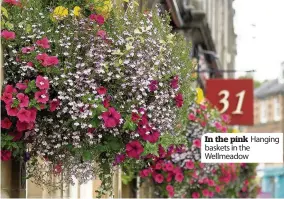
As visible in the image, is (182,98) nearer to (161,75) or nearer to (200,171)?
(161,75)

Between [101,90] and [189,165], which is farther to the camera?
[189,165]

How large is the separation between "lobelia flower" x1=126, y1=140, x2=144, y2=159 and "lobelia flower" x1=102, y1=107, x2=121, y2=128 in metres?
0.39

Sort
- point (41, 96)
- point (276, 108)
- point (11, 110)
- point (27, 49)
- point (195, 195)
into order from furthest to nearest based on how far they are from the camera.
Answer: point (276, 108)
point (195, 195)
point (27, 49)
point (41, 96)
point (11, 110)

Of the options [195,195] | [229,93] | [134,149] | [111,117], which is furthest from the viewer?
[229,93]

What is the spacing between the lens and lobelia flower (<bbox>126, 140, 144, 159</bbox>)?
8.07 m

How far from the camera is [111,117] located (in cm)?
770

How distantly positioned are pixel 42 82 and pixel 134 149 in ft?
3.72

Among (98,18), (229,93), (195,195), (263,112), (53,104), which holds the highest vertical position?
(263,112)

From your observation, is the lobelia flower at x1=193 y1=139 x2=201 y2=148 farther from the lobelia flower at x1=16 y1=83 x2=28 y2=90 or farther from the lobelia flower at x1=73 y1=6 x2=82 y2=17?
the lobelia flower at x1=16 y1=83 x2=28 y2=90

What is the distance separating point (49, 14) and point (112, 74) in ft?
2.31

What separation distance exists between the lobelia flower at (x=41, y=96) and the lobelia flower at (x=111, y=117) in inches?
20.5

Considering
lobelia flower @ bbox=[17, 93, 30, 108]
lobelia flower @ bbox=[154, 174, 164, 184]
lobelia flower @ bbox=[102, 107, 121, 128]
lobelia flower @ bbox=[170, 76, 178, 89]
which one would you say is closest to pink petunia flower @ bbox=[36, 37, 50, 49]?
lobelia flower @ bbox=[17, 93, 30, 108]

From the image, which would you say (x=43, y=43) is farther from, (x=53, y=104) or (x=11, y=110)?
(x=11, y=110)

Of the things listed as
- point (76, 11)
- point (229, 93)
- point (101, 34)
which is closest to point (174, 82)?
point (101, 34)
